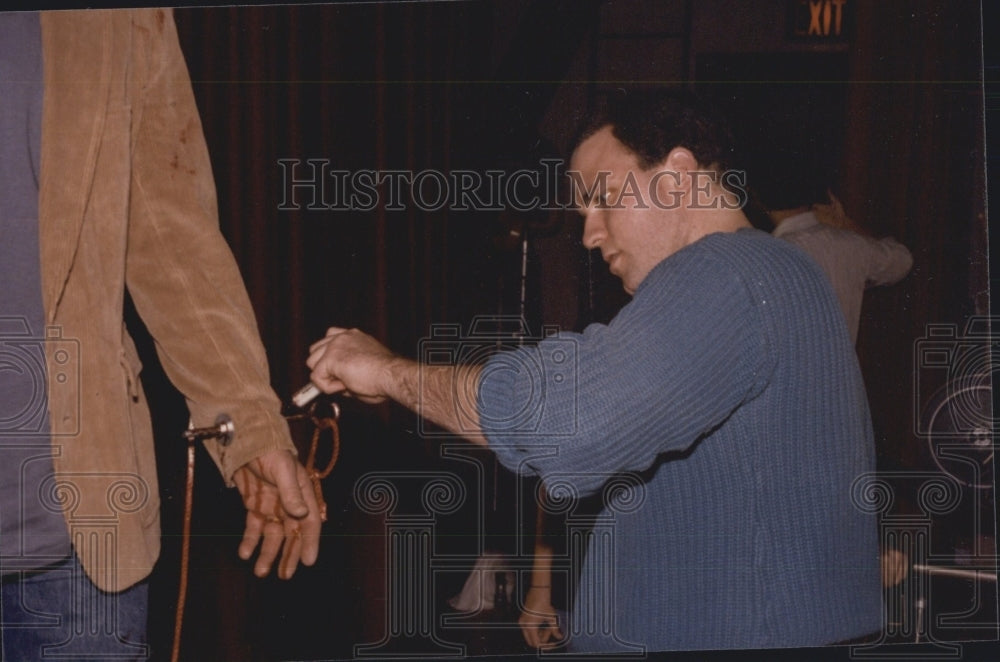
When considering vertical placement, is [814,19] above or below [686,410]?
above

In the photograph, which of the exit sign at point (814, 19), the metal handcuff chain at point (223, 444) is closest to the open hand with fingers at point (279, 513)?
the metal handcuff chain at point (223, 444)

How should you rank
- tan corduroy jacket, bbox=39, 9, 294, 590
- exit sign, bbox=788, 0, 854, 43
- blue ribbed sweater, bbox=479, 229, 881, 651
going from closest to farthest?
blue ribbed sweater, bbox=479, 229, 881, 651 < tan corduroy jacket, bbox=39, 9, 294, 590 < exit sign, bbox=788, 0, 854, 43

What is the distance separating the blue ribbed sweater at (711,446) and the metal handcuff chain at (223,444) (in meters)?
0.26

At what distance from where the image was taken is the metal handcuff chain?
5.32ft

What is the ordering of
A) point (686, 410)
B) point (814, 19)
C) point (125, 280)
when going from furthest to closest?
1. point (814, 19)
2. point (125, 280)
3. point (686, 410)

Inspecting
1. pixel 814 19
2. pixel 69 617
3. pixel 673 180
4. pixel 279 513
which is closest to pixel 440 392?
pixel 279 513

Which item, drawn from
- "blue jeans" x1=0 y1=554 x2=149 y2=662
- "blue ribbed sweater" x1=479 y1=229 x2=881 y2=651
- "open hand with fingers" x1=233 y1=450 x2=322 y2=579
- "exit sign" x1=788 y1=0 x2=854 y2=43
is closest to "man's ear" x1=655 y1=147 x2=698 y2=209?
"blue ribbed sweater" x1=479 y1=229 x2=881 y2=651

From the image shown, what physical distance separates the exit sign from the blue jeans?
1407 mm

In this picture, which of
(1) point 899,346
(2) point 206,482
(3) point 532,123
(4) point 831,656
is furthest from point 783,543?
(2) point 206,482

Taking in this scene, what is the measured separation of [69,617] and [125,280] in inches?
21.6

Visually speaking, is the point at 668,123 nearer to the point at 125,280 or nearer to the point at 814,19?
the point at 814,19

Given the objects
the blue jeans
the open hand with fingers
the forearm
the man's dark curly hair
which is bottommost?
the blue jeans

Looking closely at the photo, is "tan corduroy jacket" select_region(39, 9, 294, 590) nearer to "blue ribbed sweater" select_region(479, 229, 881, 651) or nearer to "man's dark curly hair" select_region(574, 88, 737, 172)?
"blue ribbed sweater" select_region(479, 229, 881, 651)

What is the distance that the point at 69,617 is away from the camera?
5.33 ft
